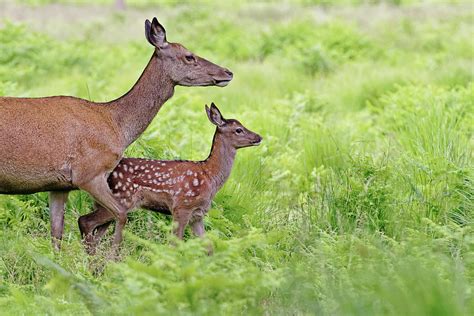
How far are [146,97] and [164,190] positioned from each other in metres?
0.75

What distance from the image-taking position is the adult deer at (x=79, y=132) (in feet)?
21.7

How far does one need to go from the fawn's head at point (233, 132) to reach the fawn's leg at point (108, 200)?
3.10ft

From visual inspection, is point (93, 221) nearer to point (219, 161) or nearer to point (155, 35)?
point (219, 161)

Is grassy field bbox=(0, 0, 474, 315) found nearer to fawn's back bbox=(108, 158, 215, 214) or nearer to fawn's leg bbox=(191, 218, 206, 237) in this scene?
fawn's leg bbox=(191, 218, 206, 237)

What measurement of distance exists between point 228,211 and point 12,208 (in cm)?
156

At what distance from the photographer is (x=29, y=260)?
6.43m

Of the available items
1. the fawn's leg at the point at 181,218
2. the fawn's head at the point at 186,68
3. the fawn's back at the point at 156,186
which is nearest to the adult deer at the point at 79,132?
the fawn's head at the point at 186,68

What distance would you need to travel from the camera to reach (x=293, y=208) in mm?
8203

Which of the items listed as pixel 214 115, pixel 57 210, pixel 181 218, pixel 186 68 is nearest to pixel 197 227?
pixel 181 218

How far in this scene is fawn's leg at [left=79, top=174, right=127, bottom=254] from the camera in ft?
22.1

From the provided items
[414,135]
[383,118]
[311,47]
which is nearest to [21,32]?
[311,47]

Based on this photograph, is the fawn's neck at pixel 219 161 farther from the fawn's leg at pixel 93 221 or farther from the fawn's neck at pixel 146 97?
the fawn's leg at pixel 93 221

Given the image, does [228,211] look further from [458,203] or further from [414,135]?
[414,135]

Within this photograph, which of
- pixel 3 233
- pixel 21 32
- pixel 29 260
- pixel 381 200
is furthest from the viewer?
pixel 21 32
